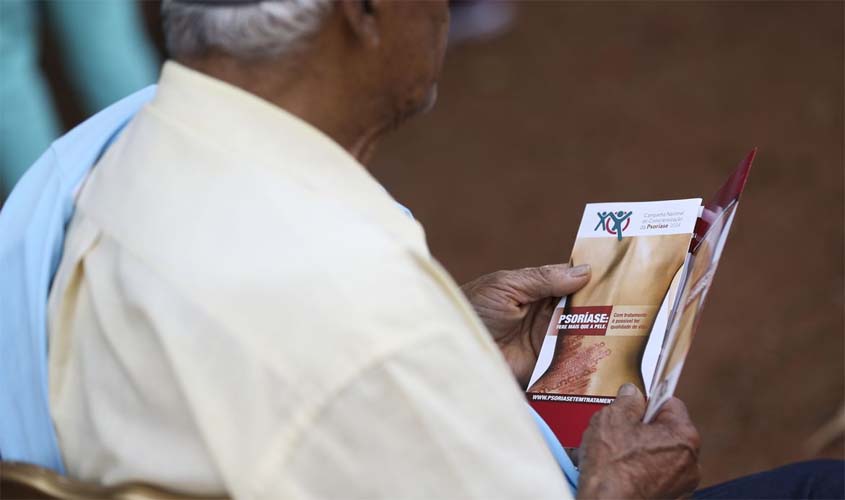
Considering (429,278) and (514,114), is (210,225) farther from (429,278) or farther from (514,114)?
(514,114)

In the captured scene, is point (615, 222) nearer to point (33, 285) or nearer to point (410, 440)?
point (410, 440)

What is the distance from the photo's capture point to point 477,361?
1.18 metres

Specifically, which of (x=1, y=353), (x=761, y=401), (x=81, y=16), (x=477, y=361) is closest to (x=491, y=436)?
(x=477, y=361)

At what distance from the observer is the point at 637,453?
1465mm

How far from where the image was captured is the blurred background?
139 inches

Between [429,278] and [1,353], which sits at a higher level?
[429,278]

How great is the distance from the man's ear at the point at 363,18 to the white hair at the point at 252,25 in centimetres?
2

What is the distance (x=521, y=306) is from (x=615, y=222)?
8.4 inches

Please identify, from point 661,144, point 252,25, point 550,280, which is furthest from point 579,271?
point 661,144

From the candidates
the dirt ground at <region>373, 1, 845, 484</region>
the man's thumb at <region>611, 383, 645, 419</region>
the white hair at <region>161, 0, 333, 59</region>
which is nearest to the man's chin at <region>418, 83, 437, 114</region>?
the white hair at <region>161, 0, 333, 59</region>

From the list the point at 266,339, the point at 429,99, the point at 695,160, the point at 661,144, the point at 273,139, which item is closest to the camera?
the point at 266,339

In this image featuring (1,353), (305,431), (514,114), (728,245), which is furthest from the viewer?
(514,114)

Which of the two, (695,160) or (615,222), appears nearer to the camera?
(615,222)

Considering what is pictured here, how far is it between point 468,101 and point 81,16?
1928 millimetres
